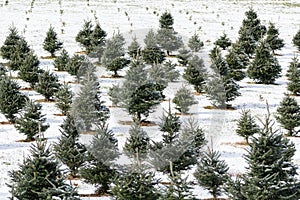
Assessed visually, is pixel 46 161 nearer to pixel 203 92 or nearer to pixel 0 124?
pixel 0 124

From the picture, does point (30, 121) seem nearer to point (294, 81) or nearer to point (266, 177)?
point (266, 177)

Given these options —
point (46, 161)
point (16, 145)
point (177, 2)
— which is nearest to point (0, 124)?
point (16, 145)

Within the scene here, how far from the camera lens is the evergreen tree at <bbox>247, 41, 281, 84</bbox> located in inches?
1719

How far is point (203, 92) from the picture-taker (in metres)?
41.0

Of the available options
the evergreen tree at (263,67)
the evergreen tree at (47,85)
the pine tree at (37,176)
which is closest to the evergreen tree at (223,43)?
the evergreen tree at (263,67)

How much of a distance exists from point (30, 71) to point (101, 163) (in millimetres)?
19336

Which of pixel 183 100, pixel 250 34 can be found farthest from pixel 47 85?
pixel 250 34

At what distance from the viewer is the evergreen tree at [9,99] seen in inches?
1281

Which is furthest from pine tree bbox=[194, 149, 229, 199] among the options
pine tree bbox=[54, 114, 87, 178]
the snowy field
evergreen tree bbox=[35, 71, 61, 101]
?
evergreen tree bbox=[35, 71, 61, 101]

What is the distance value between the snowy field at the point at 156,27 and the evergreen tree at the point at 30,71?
3.62 ft

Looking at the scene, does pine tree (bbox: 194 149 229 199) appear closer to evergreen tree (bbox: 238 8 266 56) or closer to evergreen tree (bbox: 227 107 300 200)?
evergreen tree (bbox: 227 107 300 200)

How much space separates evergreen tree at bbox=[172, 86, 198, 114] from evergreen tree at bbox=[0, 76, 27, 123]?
32.8ft

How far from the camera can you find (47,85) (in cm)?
3759

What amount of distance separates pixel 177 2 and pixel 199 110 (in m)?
48.9
